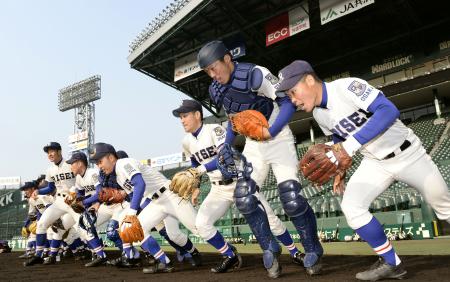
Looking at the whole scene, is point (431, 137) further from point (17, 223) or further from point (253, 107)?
point (17, 223)

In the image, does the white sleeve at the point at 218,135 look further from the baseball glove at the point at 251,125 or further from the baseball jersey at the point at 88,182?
the baseball jersey at the point at 88,182

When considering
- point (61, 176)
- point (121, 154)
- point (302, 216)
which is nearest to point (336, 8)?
point (121, 154)

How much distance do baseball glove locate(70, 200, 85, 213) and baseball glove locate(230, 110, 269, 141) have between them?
4489mm

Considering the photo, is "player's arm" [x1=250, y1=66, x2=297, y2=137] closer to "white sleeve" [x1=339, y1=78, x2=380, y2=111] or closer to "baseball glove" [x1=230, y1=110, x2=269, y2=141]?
"baseball glove" [x1=230, y1=110, x2=269, y2=141]

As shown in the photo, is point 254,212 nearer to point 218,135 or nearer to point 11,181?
point 218,135

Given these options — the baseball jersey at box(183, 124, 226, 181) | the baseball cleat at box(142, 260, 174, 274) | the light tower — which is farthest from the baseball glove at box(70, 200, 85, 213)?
the light tower

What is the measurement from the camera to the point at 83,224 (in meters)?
6.91

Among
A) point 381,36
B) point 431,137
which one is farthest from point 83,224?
point 381,36

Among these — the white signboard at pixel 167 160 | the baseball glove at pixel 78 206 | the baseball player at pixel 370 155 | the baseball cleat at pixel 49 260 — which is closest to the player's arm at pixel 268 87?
the baseball player at pixel 370 155

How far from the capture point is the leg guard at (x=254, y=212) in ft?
12.3

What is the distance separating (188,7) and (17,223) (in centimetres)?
1802

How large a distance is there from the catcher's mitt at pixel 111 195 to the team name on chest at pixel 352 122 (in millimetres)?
3940

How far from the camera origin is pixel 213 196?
4574 millimetres

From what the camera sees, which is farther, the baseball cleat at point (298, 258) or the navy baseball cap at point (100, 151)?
the navy baseball cap at point (100, 151)
